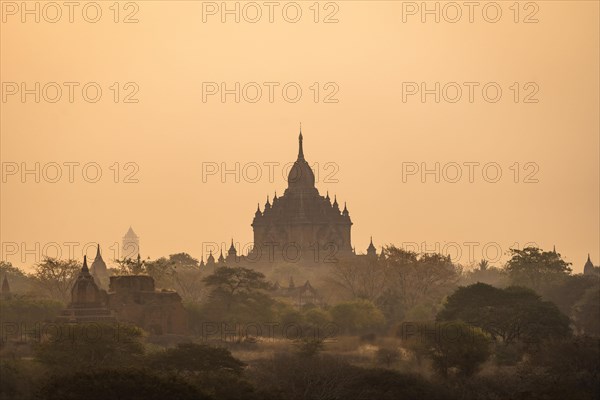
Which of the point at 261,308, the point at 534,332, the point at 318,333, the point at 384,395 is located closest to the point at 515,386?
the point at 384,395

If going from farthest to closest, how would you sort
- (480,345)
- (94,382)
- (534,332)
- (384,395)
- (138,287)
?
(138,287) → (534,332) → (480,345) → (384,395) → (94,382)

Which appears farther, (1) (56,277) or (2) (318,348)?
(1) (56,277)

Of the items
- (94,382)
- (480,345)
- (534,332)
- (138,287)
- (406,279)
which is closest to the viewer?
(94,382)

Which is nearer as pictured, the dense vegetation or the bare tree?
the dense vegetation

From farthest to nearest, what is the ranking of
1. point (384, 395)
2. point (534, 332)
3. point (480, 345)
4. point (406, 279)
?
1. point (406, 279)
2. point (534, 332)
3. point (480, 345)
4. point (384, 395)

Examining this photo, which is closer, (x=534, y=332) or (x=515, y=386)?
(x=515, y=386)

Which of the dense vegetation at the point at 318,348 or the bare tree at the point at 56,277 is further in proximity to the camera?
the bare tree at the point at 56,277

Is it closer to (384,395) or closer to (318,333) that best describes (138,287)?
(318,333)

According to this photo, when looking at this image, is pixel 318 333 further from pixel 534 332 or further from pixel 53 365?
pixel 53 365

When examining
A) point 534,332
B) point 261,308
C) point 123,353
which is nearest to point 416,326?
point 534,332
